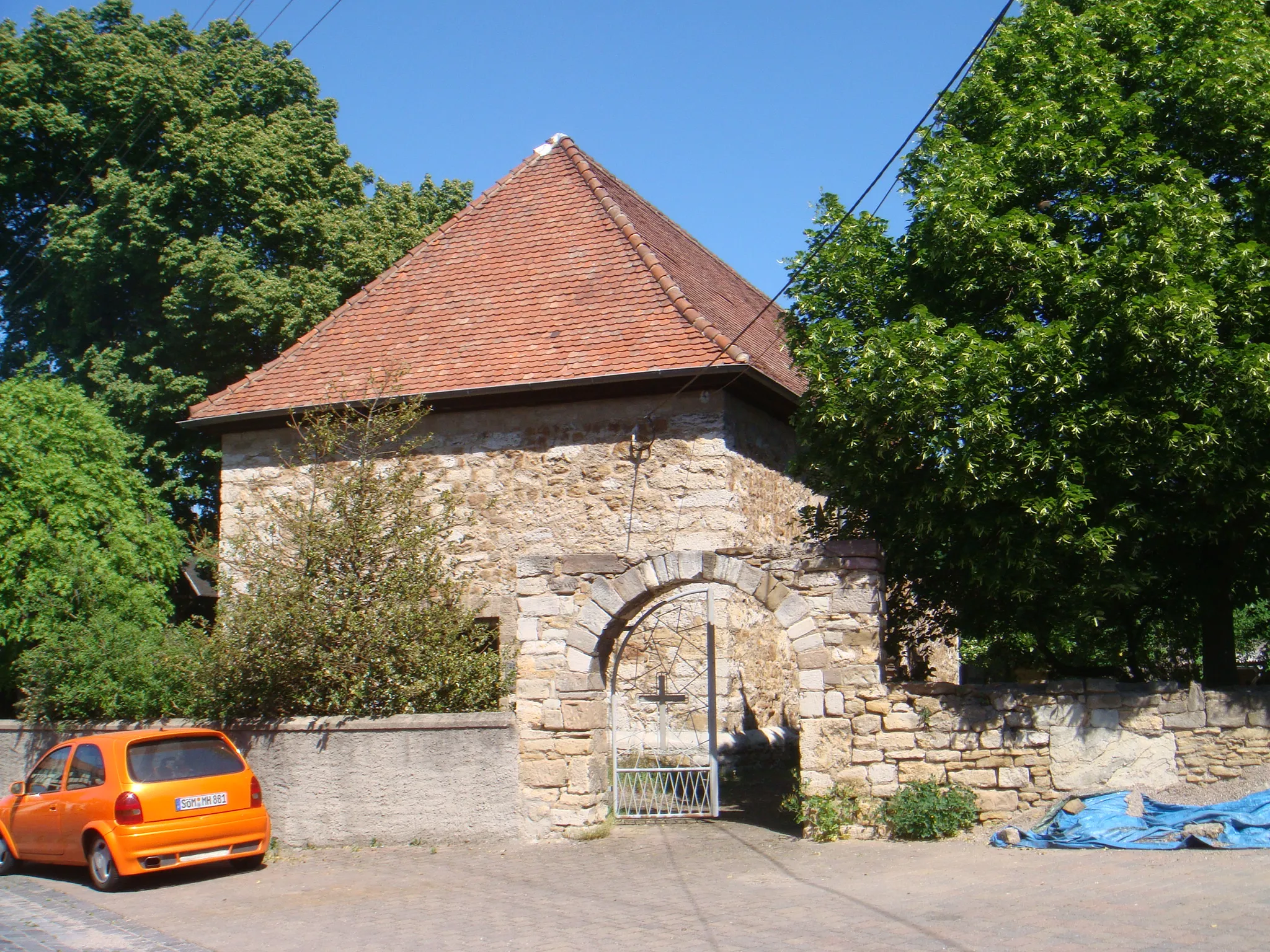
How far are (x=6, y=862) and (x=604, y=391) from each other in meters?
8.08

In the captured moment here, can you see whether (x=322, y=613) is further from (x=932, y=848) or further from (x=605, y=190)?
(x=605, y=190)

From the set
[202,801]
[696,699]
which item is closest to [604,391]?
[696,699]

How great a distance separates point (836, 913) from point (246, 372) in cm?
1524

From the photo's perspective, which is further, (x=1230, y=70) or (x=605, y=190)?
(x=605, y=190)

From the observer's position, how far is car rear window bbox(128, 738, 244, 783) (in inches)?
372

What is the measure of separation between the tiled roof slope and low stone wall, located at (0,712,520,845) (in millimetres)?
4490

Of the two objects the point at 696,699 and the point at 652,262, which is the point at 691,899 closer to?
the point at 696,699

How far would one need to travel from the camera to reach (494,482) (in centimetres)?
1442

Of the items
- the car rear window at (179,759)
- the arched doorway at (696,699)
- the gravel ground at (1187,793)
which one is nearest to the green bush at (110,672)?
the car rear window at (179,759)

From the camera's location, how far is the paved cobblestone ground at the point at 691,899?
6.74m

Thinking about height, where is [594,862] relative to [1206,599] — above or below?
below

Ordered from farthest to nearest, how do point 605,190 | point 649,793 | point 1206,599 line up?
point 605,190, point 649,793, point 1206,599

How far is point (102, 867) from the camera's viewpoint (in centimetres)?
937

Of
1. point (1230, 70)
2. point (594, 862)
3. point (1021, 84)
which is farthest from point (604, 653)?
point (1230, 70)
